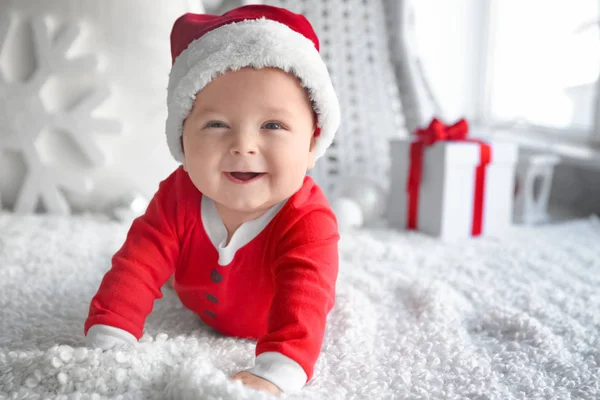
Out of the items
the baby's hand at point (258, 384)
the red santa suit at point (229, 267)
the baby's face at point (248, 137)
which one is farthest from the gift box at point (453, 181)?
the baby's hand at point (258, 384)

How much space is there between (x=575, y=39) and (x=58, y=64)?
1.58 metres

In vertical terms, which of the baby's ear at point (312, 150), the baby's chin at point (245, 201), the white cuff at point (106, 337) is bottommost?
the white cuff at point (106, 337)

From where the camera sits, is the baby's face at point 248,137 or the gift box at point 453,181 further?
the gift box at point 453,181

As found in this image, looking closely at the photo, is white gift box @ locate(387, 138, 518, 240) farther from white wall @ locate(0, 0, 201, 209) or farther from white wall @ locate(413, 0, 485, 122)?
white wall @ locate(413, 0, 485, 122)

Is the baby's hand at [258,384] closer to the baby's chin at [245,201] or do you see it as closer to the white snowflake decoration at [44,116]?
the baby's chin at [245,201]

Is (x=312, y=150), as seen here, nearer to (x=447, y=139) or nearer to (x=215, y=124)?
(x=215, y=124)

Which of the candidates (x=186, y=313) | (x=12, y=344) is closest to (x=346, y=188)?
(x=186, y=313)

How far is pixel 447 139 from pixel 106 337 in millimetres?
998

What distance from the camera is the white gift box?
131cm

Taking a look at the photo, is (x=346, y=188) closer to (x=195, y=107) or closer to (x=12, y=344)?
(x=195, y=107)

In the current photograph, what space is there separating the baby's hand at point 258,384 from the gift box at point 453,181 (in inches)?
33.5

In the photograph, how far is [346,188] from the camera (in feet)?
4.91

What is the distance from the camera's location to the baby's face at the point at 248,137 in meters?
0.64

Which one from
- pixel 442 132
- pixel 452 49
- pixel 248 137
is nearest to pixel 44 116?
pixel 248 137
